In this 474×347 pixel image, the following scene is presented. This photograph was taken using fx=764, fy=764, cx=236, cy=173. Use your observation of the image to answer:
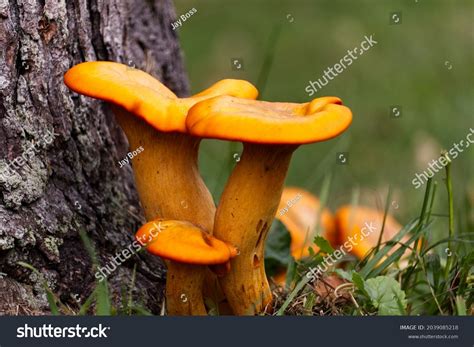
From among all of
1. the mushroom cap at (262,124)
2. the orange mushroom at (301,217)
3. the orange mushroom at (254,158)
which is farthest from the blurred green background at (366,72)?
the mushroom cap at (262,124)

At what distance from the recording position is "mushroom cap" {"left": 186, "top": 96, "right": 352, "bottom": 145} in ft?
8.93

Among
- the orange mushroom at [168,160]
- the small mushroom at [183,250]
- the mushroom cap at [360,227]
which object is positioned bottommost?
the mushroom cap at [360,227]

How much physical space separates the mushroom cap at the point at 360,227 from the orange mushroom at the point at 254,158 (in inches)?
67.1

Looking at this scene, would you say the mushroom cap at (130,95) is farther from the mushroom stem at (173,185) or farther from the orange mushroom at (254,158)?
the mushroom stem at (173,185)

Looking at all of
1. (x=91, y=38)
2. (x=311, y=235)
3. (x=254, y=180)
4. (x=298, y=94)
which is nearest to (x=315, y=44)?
(x=298, y=94)

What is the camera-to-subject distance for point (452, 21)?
408 inches

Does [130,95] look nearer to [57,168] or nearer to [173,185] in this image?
[173,185]

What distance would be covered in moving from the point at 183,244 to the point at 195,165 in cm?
70

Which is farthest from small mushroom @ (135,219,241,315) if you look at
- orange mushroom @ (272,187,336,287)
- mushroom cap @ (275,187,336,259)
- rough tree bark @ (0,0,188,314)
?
mushroom cap @ (275,187,336,259)

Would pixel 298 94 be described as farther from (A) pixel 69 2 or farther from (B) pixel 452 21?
(A) pixel 69 2

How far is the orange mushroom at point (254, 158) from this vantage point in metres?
2.74

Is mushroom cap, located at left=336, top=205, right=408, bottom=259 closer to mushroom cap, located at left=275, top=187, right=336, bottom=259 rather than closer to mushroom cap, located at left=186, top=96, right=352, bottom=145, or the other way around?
mushroom cap, located at left=275, top=187, right=336, bottom=259

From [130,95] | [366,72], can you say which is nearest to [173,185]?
[130,95]

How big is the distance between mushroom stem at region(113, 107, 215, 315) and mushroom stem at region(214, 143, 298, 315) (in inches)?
6.6
